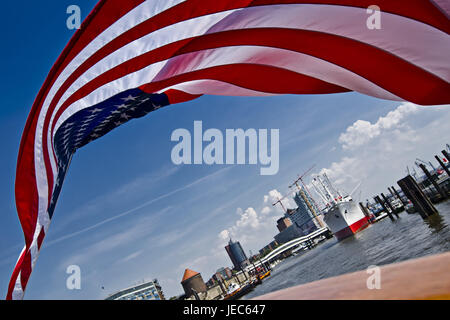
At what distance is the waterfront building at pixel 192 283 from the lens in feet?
208

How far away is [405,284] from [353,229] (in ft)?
184

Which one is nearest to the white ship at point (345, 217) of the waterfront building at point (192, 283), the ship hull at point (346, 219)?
the ship hull at point (346, 219)

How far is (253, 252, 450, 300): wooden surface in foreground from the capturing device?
102 cm

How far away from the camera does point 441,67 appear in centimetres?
297

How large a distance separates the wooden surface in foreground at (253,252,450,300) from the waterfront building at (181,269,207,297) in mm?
66966

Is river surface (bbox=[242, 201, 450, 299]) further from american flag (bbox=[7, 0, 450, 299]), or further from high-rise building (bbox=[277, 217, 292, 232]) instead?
high-rise building (bbox=[277, 217, 292, 232])

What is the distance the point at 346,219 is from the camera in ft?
168

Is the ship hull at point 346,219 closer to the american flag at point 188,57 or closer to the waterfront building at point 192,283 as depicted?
the waterfront building at point 192,283

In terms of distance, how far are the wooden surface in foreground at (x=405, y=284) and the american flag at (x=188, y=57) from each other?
98.6 inches

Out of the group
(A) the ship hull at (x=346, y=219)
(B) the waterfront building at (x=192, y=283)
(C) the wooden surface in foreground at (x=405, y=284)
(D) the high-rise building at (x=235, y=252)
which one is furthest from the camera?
(D) the high-rise building at (x=235, y=252)

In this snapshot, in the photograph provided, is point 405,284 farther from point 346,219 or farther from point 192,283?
point 192,283

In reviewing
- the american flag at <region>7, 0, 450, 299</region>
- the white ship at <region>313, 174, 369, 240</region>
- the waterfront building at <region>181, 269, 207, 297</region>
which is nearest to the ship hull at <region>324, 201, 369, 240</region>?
the white ship at <region>313, 174, 369, 240</region>

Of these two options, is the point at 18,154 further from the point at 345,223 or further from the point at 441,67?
the point at 345,223

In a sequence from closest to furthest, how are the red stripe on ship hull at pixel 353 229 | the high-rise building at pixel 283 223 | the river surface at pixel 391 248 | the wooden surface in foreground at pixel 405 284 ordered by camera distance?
the wooden surface in foreground at pixel 405 284, the river surface at pixel 391 248, the red stripe on ship hull at pixel 353 229, the high-rise building at pixel 283 223
